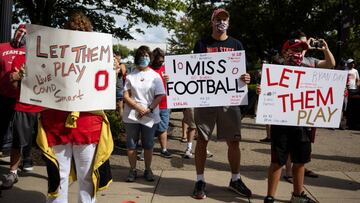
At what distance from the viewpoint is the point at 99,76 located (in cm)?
364

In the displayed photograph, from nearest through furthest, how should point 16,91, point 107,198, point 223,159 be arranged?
point 107,198 → point 16,91 → point 223,159

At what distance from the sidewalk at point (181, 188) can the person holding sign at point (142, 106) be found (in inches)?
12.1

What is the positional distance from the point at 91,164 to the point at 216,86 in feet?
5.77

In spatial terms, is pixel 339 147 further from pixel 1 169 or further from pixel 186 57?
pixel 1 169

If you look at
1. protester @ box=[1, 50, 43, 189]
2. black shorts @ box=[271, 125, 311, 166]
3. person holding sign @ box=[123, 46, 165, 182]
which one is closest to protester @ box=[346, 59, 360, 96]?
person holding sign @ box=[123, 46, 165, 182]

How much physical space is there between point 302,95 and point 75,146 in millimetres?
2379

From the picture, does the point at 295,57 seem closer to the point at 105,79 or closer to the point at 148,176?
the point at 105,79

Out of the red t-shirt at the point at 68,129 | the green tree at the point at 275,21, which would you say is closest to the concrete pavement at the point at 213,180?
the red t-shirt at the point at 68,129

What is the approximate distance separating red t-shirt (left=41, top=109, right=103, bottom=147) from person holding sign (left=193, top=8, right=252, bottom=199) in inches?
60.9

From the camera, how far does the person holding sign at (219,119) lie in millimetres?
4754

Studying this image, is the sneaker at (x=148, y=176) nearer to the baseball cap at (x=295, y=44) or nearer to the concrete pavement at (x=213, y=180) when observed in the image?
the concrete pavement at (x=213, y=180)

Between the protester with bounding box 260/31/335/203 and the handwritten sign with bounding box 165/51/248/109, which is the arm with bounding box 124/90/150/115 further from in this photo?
the protester with bounding box 260/31/335/203

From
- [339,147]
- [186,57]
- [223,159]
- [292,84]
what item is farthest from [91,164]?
[339,147]

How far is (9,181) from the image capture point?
4.93 m
